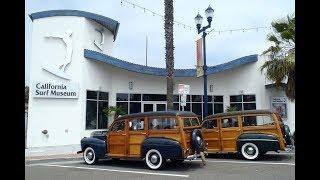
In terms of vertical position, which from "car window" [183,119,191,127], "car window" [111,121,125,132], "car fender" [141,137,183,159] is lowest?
"car fender" [141,137,183,159]

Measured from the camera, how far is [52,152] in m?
17.1

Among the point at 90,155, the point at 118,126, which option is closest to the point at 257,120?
the point at 118,126

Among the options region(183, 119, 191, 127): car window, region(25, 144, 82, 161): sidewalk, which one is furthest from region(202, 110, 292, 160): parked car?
region(25, 144, 82, 161): sidewalk

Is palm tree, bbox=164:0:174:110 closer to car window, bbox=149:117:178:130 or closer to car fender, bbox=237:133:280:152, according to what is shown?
car fender, bbox=237:133:280:152

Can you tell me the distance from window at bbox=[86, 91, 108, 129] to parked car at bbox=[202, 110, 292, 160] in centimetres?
888

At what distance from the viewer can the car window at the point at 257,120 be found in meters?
13.2

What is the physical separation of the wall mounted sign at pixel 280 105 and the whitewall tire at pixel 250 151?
1158 centimetres

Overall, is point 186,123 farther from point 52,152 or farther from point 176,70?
point 176,70

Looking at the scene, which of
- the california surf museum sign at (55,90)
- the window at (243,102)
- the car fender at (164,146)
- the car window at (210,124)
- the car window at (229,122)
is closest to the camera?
the car fender at (164,146)

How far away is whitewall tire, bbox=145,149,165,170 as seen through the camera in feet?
38.1

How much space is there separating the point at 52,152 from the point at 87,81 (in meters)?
5.13

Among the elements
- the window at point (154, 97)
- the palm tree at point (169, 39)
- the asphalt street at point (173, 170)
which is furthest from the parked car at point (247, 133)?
the window at point (154, 97)

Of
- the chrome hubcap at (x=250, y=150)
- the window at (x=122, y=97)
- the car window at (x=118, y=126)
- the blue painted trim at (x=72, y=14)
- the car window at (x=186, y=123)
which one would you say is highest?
the blue painted trim at (x=72, y=14)

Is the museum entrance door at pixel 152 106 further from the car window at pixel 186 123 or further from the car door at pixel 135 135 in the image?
the car window at pixel 186 123
